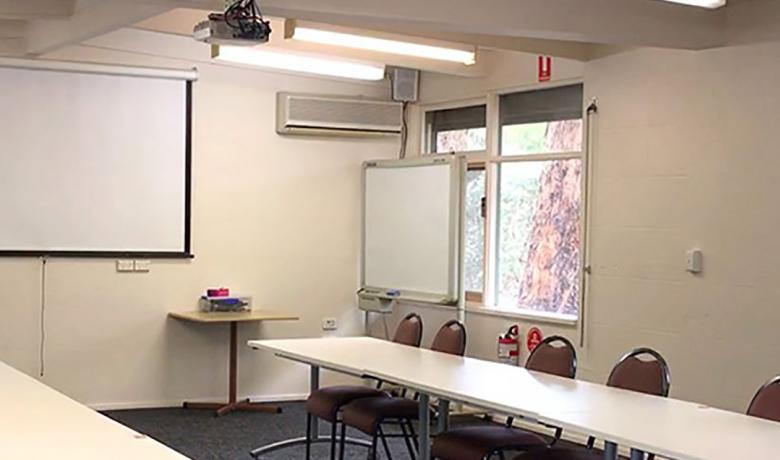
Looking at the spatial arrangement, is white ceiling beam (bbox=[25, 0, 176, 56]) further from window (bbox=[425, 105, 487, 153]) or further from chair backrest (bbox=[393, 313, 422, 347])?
window (bbox=[425, 105, 487, 153])

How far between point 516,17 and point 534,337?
2.69 meters

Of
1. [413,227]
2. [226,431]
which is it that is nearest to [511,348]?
[413,227]

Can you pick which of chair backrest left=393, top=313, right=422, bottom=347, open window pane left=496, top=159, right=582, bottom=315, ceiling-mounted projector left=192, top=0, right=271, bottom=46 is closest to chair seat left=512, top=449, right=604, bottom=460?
chair backrest left=393, top=313, right=422, bottom=347

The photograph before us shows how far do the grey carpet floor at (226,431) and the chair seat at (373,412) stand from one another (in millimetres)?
1038

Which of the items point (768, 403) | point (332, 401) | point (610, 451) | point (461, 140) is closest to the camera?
point (610, 451)

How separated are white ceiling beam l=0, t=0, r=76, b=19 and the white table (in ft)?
9.39

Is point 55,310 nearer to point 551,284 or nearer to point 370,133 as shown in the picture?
point 370,133

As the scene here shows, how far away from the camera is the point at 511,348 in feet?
25.0

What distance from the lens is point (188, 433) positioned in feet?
23.8

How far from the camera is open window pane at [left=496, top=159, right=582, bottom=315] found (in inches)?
294

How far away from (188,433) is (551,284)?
2.74m

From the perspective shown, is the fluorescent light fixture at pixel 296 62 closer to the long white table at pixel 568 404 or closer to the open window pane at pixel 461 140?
the open window pane at pixel 461 140

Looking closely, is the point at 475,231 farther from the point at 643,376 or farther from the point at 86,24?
the point at 643,376

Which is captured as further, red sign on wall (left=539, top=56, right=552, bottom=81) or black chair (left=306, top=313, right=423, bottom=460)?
red sign on wall (left=539, top=56, right=552, bottom=81)
